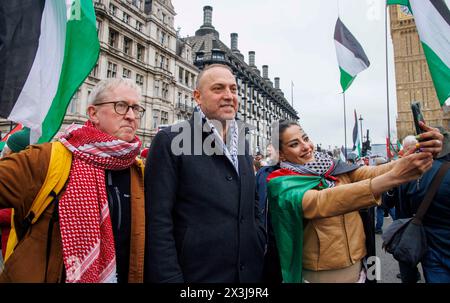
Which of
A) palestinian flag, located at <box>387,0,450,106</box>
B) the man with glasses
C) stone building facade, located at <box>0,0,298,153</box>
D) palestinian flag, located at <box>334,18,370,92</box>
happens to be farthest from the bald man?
stone building facade, located at <box>0,0,298,153</box>

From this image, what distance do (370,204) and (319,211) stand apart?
292 millimetres

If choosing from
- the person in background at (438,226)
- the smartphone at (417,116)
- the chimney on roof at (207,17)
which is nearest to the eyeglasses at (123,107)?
the smartphone at (417,116)

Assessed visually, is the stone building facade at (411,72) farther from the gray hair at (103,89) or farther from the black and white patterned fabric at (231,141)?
the gray hair at (103,89)

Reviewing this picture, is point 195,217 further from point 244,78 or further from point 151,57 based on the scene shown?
point 244,78

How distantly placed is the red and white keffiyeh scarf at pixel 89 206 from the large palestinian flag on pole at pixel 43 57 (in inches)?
20.3

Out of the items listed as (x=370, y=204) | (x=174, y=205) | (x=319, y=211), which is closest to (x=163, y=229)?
(x=174, y=205)

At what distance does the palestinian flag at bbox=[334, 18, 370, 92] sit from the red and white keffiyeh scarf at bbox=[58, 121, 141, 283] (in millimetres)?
4969

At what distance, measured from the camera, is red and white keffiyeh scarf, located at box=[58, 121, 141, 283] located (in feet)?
4.68

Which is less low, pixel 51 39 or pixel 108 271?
pixel 51 39

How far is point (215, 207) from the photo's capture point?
1658 mm

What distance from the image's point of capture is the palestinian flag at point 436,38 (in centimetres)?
273

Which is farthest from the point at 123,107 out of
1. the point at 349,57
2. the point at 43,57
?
the point at 349,57

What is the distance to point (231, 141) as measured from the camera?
1946 millimetres
